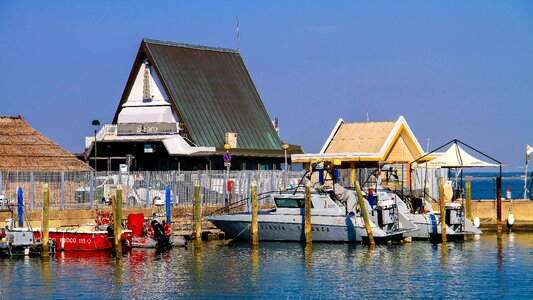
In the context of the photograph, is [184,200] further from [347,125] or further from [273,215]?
[347,125]

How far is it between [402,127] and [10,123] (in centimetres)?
2693

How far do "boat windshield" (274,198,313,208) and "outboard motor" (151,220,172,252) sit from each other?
21.1 ft

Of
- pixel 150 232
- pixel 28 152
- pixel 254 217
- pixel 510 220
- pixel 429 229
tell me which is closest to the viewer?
pixel 150 232

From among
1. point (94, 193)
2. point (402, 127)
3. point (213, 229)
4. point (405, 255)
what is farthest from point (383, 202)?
point (402, 127)

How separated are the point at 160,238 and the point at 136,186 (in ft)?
36.5

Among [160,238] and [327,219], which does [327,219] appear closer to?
[327,219]

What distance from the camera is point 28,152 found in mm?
73875

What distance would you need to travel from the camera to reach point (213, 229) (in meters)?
68.4

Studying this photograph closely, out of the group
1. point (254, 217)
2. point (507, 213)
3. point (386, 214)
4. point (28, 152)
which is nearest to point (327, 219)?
point (386, 214)

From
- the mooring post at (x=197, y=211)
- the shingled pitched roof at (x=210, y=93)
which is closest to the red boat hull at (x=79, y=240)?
the mooring post at (x=197, y=211)

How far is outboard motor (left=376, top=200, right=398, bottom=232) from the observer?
6319cm

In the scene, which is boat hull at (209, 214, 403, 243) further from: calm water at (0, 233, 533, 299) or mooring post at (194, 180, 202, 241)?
mooring post at (194, 180, 202, 241)

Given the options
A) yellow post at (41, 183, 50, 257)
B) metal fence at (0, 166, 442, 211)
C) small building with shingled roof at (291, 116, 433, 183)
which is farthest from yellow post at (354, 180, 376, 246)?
small building with shingled roof at (291, 116, 433, 183)

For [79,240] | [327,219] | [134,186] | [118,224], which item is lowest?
[79,240]
